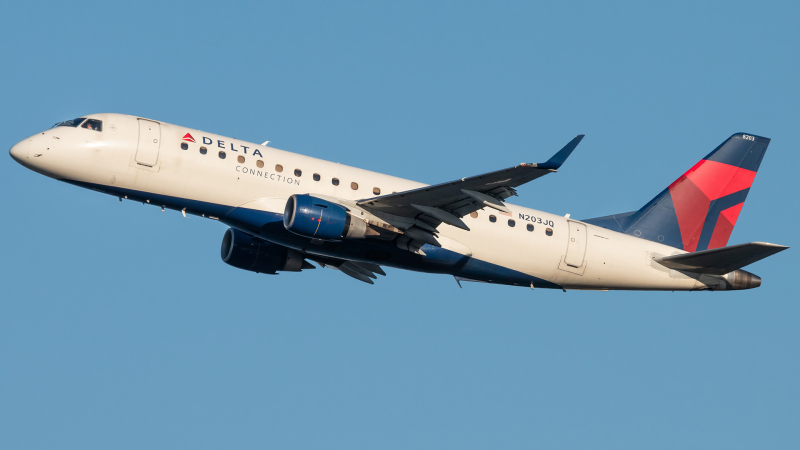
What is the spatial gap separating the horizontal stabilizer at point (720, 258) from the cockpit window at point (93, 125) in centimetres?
2471

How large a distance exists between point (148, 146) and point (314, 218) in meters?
7.38

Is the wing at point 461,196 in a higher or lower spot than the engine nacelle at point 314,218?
higher

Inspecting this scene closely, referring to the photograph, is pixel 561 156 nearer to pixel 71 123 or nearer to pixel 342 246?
pixel 342 246

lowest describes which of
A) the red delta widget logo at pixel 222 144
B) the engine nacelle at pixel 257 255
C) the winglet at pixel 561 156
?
the engine nacelle at pixel 257 255

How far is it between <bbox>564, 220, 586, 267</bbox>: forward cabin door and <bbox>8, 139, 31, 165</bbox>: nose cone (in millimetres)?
22615

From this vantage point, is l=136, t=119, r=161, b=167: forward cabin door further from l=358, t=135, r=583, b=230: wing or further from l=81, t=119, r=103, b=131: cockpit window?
l=358, t=135, r=583, b=230: wing

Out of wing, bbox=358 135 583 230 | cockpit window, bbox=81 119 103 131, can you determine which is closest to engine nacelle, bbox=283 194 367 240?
wing, bbox=358 135 583 230

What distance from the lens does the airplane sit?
3416cm

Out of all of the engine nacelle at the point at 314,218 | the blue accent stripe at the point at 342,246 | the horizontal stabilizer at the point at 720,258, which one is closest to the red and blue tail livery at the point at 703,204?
the horizontal stabilizer at the point at 720,258

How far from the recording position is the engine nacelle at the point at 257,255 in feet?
132

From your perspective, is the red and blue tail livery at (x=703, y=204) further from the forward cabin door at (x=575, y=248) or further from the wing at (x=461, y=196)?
the wing at (x=461, y=196)

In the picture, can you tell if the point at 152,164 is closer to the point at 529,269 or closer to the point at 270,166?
the point at 270,166

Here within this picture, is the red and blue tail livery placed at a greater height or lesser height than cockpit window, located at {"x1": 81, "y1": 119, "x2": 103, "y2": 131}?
greater

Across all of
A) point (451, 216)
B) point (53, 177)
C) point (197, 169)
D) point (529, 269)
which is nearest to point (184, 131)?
point (197, 169)
